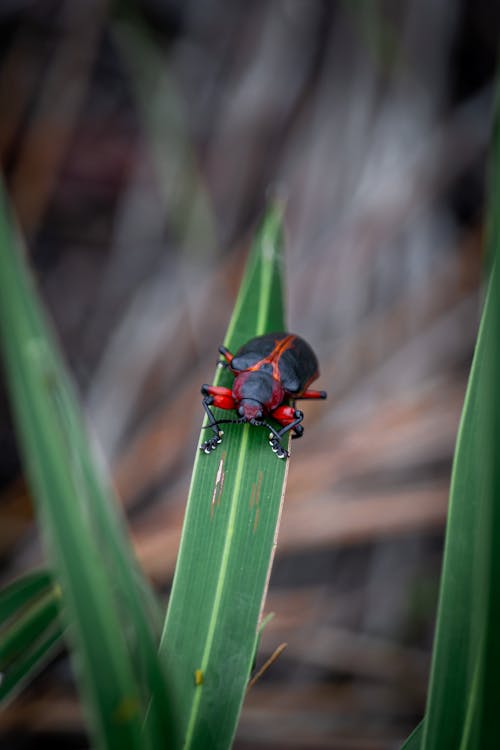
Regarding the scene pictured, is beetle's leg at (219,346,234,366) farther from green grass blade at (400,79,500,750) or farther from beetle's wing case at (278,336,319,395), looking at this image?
green grass blade at (400,79,500,750)

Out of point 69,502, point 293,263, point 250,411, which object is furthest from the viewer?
point 293,263

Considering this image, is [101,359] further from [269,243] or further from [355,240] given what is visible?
[269,243]

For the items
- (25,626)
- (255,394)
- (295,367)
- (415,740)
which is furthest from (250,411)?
(415,740)

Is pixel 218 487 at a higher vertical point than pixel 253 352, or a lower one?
lower

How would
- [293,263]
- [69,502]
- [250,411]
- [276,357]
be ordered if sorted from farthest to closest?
[293,263], [276,357], [250,411], [69,502]

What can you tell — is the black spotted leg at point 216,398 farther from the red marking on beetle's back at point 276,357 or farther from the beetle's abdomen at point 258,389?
the red marking on beetle's back at point 276,357

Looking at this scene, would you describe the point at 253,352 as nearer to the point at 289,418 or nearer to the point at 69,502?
the point at 289,418
